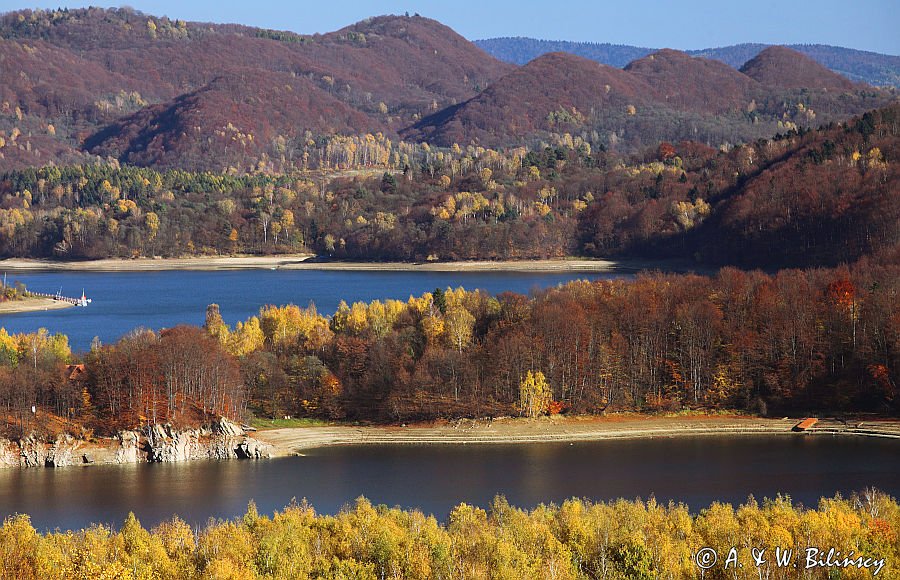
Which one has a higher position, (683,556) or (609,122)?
(609,122)

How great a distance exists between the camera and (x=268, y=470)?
35062 mm

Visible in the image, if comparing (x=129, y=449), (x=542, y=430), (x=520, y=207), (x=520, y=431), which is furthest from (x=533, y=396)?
(x=520, y=207)

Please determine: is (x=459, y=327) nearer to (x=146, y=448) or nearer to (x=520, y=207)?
(x=146, y=448)

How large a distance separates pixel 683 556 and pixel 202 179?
12543 cm

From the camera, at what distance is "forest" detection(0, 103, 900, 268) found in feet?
303

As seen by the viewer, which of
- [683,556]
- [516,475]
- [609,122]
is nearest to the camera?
[683,556]

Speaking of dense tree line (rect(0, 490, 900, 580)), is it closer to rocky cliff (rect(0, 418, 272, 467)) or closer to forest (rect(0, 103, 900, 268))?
rocky cliff (rect(0, 418, 272, 467))

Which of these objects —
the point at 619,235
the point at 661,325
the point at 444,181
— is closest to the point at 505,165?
the point at 444,181

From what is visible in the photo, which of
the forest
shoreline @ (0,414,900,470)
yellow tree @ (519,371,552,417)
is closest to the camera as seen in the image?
shoreline @ (0,414,900,470)

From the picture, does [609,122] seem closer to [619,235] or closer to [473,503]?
[619,235]

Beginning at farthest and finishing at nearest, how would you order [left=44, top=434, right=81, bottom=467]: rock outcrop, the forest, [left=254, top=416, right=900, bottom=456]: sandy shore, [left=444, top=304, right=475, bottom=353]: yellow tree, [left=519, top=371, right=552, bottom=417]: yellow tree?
the forest < [left=444, top=304, right=475, bottom=353]: yellow tree < [left=519, top=371, right=552, bottom=417]: yellow tree < [left=254, top=416, right=900, bottom=456]: sandy shore < [left=44, top=434, right=81, bottom=467]: rock outcrop

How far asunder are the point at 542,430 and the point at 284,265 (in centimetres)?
7833

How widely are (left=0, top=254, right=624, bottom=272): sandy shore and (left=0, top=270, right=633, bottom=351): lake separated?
2933mm
